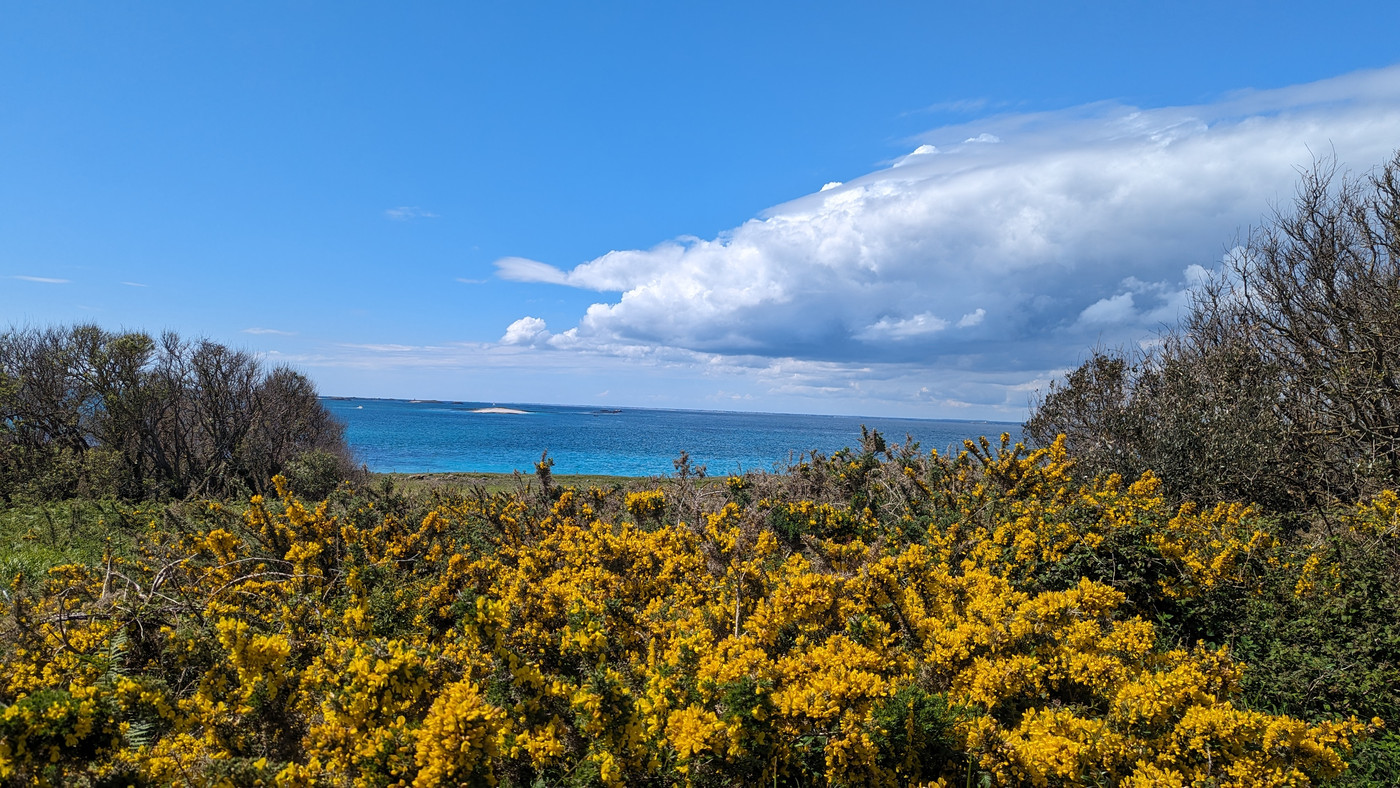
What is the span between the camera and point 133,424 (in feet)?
57.4

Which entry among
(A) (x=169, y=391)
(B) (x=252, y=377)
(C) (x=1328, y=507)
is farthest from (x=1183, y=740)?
(B) (x=252, y=377)

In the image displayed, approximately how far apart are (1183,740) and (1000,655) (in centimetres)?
90

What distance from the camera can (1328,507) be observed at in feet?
25.6

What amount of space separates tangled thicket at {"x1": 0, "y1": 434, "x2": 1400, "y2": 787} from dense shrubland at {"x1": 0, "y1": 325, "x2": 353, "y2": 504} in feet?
40.6

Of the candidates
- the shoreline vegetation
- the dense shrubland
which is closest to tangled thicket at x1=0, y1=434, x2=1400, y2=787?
the shoreline vegetation

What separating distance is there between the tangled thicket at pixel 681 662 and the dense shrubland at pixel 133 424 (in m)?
12.4

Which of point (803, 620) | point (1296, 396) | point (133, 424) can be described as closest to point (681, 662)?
point (803, 620)

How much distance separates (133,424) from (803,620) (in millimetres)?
21432

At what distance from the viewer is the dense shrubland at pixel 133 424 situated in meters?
15.4

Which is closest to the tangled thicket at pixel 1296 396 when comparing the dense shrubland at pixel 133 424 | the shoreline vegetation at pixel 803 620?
the shoreline vegetation at pixel 803 620

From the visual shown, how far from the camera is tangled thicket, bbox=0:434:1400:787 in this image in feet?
8.79

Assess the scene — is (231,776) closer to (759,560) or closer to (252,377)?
(759,560)

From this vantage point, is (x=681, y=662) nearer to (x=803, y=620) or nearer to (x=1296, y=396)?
(x=803, y=620)

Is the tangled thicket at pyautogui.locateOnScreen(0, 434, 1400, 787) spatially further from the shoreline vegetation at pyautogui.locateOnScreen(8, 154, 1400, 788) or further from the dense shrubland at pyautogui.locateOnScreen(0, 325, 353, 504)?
the dense shrubland at pyautogui.locateOnScreen(0, 325, 353, 504)
